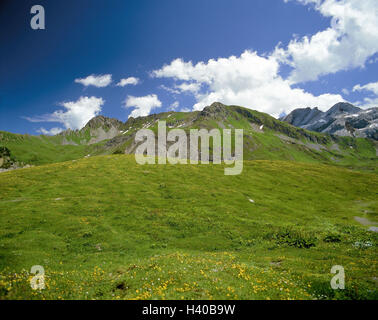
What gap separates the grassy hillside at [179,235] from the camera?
13055 mm

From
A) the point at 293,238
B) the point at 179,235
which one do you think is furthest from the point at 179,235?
the point at 293,238

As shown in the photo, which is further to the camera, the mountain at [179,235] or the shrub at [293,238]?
the shrub at [293,238]

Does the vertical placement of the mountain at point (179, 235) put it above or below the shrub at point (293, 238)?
above

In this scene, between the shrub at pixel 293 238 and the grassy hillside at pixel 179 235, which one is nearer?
the grassy hillside at pixel 179 235

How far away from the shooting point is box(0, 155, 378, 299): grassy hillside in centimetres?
1305

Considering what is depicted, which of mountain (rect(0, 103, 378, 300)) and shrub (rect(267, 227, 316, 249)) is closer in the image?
mountain (rect(0, 103, 378, 300))

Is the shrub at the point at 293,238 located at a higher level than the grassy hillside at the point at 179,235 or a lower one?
lower

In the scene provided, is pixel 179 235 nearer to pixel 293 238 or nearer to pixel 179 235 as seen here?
pixel 179 235

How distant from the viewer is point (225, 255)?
2170cm

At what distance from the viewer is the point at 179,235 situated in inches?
1100
